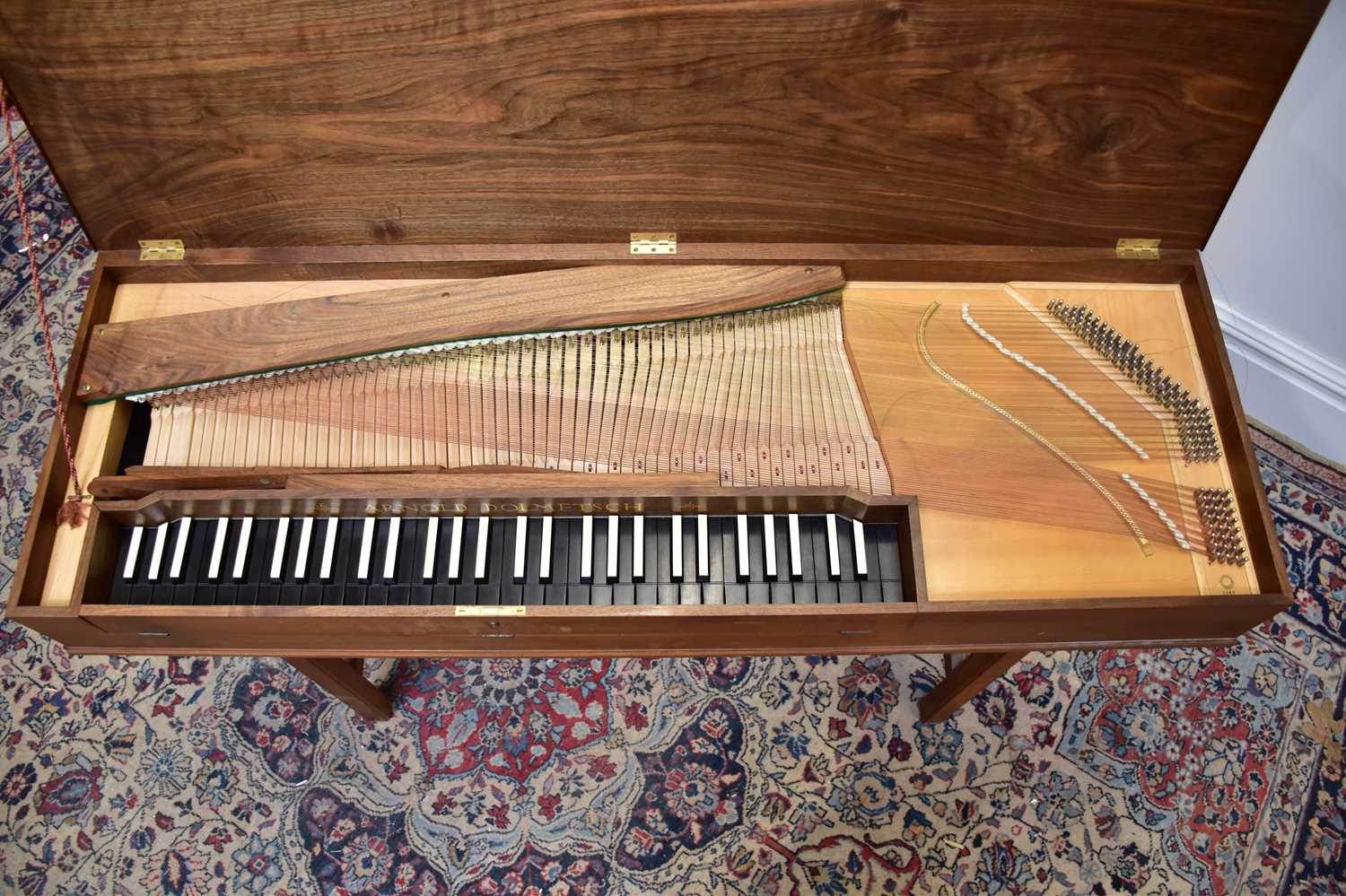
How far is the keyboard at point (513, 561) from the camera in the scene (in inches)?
83.9

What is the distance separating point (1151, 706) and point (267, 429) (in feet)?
9.17

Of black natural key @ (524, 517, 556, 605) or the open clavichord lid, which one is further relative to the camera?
black natural key @ (524, 517, 556, 605)

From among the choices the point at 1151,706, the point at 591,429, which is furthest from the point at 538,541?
the point at 1151,706

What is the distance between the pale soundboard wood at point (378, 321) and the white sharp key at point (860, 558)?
58cm

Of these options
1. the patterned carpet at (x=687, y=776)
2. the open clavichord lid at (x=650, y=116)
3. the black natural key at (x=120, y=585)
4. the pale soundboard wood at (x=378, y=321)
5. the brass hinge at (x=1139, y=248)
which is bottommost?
the patterned carpet at (x=687, y=776)

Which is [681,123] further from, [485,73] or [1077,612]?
[1077,612]

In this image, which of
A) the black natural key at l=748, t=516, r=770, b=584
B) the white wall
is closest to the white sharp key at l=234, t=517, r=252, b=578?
the black natural key at l=748, t=516, r=770, b=584

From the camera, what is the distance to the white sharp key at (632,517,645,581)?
6.98ft

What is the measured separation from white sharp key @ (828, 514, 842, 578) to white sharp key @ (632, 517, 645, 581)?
41 cm

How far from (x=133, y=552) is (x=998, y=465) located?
76.1 inches

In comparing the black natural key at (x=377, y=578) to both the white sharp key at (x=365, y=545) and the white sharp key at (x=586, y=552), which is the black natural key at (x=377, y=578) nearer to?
the white sharp key at (x=365, y=545)

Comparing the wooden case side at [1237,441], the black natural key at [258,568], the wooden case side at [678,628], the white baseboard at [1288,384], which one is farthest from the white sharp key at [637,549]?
the white baseboard at [1288,384]

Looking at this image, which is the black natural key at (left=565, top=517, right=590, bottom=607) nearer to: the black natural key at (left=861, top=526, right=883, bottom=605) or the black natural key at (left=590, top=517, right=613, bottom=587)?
the black natural key at (left=590, top=517, right=613, bottom=587)

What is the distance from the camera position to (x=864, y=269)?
237cm
